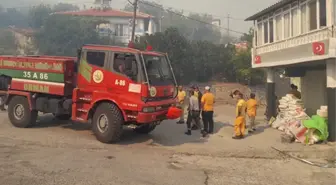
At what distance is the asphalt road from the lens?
639 centimetres

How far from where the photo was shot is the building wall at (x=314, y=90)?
53.1 feet

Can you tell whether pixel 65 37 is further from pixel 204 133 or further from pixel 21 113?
pixel 204 133

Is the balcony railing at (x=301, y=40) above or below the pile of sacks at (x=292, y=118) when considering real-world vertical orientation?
above

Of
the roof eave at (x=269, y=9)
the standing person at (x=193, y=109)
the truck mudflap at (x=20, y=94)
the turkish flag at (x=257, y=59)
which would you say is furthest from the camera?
the turkish flag at (x=257, y=59)

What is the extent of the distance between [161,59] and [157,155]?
2951 mm

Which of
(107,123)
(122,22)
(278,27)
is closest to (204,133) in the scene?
(107,123)

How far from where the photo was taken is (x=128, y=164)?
744cm

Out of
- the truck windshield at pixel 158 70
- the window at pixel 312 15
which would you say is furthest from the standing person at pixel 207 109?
the window at pixel 312 15

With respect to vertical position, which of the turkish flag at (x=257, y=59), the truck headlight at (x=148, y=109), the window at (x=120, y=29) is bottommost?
the truck headlight at (x=148, y=109)

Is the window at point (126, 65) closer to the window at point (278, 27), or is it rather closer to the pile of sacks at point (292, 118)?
the pile of sacks at point (292, 118)

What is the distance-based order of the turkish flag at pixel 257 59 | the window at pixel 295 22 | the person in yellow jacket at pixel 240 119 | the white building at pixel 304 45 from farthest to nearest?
the turkish flag at pixel 257 59
the window at pixel 295 22
the person in yellow jacket at pixel 240 119
the white building at pixel 304 45

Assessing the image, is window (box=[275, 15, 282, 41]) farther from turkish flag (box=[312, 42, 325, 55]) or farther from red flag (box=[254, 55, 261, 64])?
turkish flag (box=[312, 42, 325, 55])

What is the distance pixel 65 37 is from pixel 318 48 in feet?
124

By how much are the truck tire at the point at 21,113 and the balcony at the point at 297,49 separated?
9.90 m
